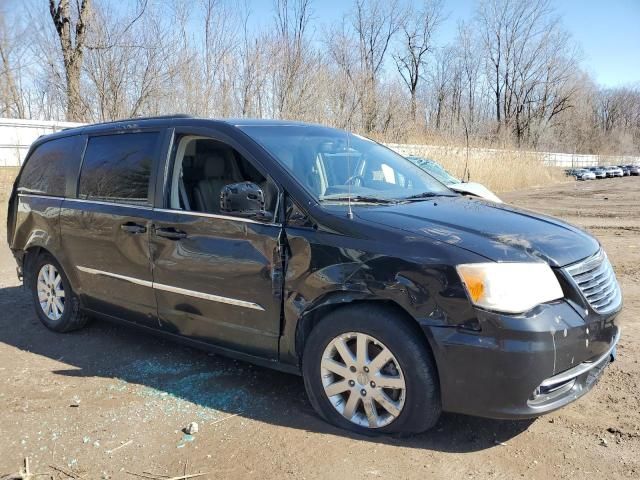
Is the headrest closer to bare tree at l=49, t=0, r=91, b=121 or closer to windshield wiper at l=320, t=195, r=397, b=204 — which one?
windshield wiper at l=320, t=195, r=397, b=204

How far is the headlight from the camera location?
2.73 metres

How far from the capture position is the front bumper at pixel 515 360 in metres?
2.70

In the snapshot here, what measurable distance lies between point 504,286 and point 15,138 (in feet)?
48.5

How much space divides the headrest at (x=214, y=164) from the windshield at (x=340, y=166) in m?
0.40

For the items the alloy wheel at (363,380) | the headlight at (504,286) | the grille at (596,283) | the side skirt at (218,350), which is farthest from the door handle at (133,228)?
the grille at (596,283)

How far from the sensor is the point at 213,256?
3668 mm

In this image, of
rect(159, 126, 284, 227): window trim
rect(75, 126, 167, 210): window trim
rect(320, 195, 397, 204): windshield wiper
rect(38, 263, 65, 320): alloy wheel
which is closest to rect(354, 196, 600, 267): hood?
rect(320, 195, 397, 204): windshield wiper

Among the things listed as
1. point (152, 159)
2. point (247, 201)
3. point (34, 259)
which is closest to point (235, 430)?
point (247, 201)

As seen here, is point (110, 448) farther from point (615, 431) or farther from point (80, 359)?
point (615, 431)

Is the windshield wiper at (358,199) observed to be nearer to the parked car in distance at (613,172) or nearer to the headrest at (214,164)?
the headrest at (214,164)

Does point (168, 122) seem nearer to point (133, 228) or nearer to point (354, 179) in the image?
point (133, 228)

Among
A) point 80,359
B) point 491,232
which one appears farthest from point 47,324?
point 491,232

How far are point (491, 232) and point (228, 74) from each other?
2080 cm

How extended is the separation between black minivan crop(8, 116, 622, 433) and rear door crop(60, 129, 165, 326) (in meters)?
0.02
